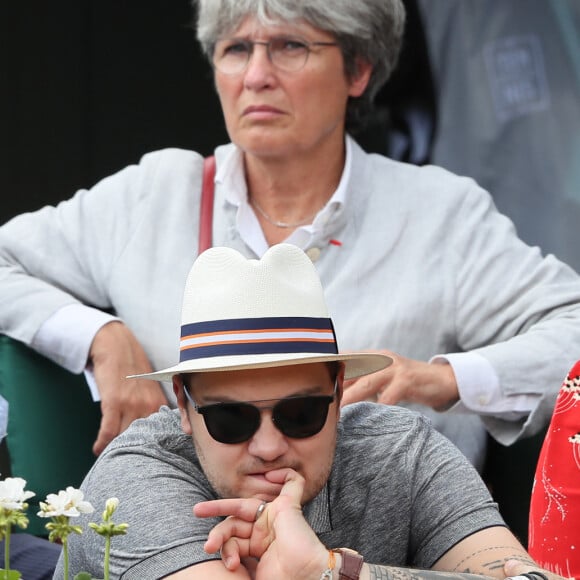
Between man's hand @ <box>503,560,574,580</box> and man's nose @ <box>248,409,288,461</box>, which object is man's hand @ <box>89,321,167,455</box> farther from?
man's hand @ <box>503,560,574,580</box>

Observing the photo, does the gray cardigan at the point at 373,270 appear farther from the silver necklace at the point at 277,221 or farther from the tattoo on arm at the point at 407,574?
the tattoo on arm at the point at 407,574

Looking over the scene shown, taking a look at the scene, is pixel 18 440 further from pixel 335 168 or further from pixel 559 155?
pixel 559 155

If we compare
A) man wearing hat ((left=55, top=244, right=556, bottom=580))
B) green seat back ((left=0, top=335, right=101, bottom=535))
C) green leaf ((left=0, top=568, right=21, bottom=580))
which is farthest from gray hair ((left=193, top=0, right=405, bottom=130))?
green leaf ((left=0, top=568, right=21, bottom=580))

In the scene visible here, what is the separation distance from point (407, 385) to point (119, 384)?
2.34 ft

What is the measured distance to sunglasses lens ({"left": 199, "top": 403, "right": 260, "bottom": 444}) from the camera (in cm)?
208

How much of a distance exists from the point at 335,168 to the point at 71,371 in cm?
93

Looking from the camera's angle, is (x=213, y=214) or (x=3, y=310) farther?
(x=213, y=214)

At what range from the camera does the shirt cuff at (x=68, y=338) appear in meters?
3.18

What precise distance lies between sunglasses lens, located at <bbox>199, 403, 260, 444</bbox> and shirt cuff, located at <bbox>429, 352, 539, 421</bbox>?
44.6 inches

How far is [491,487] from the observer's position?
3.23 meters

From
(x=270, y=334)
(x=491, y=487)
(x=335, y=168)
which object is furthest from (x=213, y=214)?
(x=270, y=334)

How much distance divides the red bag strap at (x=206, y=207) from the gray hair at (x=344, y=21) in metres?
0.33

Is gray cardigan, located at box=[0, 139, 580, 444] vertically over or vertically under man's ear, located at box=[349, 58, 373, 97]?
under

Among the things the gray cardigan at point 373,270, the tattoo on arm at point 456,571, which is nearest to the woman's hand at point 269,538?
the tattoo on arm at point 456,571
